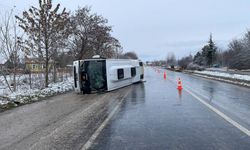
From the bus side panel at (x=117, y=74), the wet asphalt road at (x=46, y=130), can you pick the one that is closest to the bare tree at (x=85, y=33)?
the bus side panel at (x=117, y=74)

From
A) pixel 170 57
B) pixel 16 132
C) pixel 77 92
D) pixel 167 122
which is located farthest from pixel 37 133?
pixel 170 57

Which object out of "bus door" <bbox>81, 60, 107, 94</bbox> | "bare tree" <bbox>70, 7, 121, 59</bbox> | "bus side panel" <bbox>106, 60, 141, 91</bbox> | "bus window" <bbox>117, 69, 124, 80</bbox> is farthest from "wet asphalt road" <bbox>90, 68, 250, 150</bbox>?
"bare tree" <bbox>70, 7, 121, 59</bbox>

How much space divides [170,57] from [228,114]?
186 metres

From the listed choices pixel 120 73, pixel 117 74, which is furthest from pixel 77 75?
pixel 120 73

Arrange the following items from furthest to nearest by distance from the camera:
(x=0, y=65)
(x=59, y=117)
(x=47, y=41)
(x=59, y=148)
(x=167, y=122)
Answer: (x=47, y=41) → (x=0, y=65) → (x=59, y=117) → (x=167, y=122) → (x=59, y=148)

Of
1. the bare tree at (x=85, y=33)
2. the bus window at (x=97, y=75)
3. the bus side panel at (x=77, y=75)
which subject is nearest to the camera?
the bus side panel at (x=77, y=75)

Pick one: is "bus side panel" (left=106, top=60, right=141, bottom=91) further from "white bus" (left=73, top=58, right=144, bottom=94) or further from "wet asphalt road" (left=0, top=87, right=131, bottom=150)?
"wet asphalt road" (left=0, top=87, right=131, bottom=150)

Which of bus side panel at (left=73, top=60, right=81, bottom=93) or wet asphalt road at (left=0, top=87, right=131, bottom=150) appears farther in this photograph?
bus side panel at (left=73, top=60, right=81, bottom=93)

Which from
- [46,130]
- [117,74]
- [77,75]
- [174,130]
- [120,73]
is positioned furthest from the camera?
[120,73]

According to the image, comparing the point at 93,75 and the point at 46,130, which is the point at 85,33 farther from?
the point at 46,130

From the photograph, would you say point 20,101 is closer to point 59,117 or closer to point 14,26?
point 59,117

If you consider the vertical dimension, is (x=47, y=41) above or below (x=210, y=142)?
above

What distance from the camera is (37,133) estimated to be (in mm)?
7035

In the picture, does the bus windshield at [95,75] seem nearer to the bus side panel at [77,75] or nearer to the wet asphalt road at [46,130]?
the bus side panel at [77,75]
